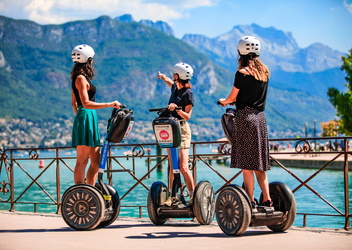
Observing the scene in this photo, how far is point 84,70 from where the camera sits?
6016 millimetres

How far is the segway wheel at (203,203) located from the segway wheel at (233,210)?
56cm

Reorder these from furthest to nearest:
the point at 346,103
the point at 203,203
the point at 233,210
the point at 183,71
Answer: the point at 346,103 < the point at 183,71 < the point at 203,203 < the point at 233,210

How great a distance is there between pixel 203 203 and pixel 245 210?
3.14ft

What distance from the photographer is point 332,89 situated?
1722 inches

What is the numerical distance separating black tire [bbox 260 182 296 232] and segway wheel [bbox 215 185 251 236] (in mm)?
435

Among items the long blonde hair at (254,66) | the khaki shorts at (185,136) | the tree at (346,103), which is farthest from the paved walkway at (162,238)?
the tree at (346,103)

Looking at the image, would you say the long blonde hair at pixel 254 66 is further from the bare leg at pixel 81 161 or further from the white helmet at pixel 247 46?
the bare leg at pixel 81 161

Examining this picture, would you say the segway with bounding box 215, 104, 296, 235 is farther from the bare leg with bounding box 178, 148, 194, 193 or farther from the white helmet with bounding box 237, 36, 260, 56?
the bare leg with bounding box 178, 148, 194, 193

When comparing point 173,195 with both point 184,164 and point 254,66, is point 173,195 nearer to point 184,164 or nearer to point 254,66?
point 184,164

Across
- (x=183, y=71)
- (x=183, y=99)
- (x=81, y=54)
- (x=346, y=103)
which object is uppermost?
(x=346, y=103)

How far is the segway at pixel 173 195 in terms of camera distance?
577cm

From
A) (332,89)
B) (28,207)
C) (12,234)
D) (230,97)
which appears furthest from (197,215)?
(332,89)

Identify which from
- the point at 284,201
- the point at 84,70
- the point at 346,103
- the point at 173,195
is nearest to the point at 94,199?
the point at 173,195

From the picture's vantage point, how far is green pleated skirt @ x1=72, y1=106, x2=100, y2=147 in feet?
19.3
